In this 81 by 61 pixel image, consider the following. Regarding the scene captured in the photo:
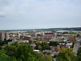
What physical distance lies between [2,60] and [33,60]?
26.0 inches

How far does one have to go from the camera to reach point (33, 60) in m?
5.05

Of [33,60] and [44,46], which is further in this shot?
[44,46]

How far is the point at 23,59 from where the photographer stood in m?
5.39

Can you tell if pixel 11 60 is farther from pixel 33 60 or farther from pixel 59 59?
pixel 59 59

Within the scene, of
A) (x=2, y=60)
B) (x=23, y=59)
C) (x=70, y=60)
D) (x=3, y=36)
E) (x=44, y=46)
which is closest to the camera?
(x=2, y=60)

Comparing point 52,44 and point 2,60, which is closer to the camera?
point 2,60

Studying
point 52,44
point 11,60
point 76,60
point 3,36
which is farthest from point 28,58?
point 3,36

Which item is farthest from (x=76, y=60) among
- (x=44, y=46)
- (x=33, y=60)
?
(x=44, y=46)

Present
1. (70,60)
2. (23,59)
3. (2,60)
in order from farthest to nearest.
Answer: (23,59), (70,60), (2,60)

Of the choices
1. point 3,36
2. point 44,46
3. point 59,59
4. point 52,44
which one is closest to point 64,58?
point 59,59

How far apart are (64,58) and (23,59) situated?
0.90 m

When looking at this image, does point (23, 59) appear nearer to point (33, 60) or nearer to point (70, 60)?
point (33, 60)

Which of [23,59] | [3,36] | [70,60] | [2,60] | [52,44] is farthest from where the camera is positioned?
[3,36]

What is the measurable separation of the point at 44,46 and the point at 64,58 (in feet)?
40.9
